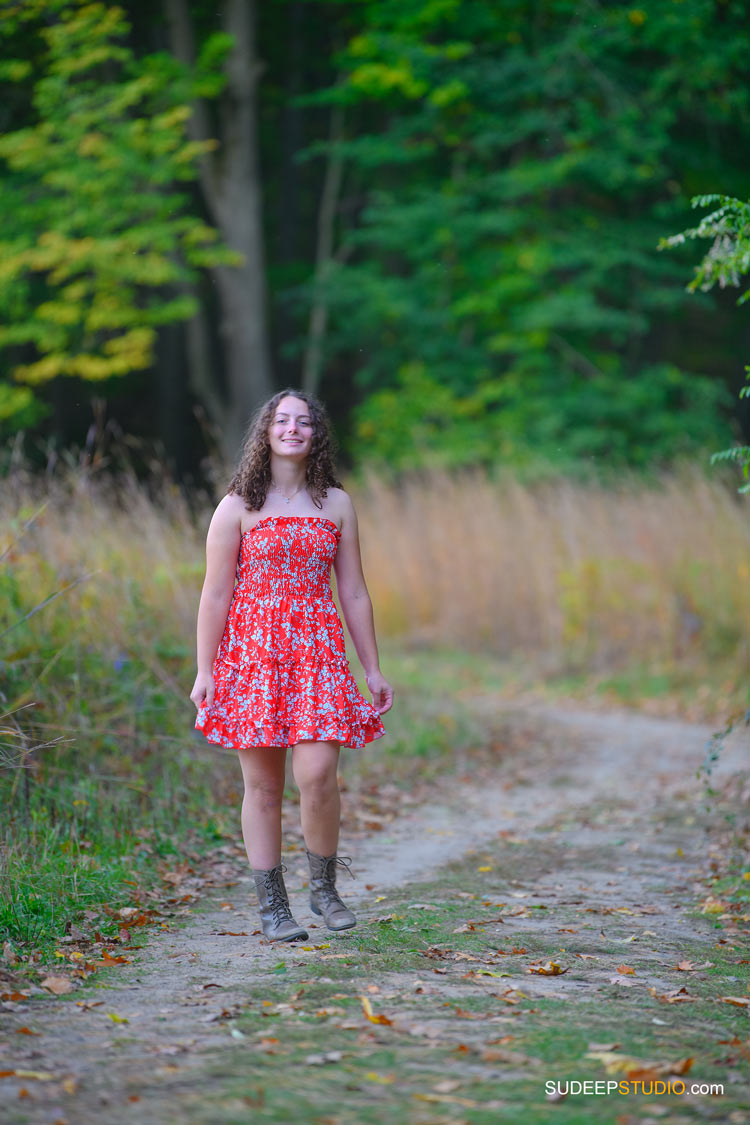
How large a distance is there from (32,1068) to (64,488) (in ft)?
16.3

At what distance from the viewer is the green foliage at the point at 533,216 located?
18500 millimetres

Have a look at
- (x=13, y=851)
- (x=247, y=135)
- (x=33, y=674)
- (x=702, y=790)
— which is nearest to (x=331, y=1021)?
(x=13, y=851)

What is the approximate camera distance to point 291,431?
4410 millimetres

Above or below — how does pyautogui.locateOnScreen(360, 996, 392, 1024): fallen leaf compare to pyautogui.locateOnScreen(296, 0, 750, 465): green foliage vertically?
below

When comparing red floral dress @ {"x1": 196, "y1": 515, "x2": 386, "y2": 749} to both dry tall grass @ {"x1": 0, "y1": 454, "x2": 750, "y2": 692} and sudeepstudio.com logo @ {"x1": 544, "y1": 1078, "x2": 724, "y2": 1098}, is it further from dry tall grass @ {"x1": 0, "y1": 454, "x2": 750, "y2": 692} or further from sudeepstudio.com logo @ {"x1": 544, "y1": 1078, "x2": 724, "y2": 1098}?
dry tall grass @ {"x1": 0, "y1": 454, "x2": 750, "y2": 692}

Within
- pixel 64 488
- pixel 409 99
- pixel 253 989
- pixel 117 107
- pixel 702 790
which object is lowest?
pixel 702 790

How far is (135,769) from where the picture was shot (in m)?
6.34

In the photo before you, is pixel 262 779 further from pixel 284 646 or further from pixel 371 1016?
pixel 371 1016

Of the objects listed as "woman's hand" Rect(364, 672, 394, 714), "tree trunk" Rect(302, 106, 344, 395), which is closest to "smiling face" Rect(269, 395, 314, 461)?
"woman's hand" Rect(364, 672, 394, 714)

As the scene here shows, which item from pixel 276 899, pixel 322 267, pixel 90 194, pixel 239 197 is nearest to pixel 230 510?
pixel 276 899

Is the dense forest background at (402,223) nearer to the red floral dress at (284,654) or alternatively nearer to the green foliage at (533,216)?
the green foliage at (533,216)

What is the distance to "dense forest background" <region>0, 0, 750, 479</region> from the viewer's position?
17234 mm

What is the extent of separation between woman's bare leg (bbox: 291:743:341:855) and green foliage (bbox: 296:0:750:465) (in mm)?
14578

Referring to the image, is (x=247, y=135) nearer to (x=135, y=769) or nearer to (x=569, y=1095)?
(x=135, y=769)
